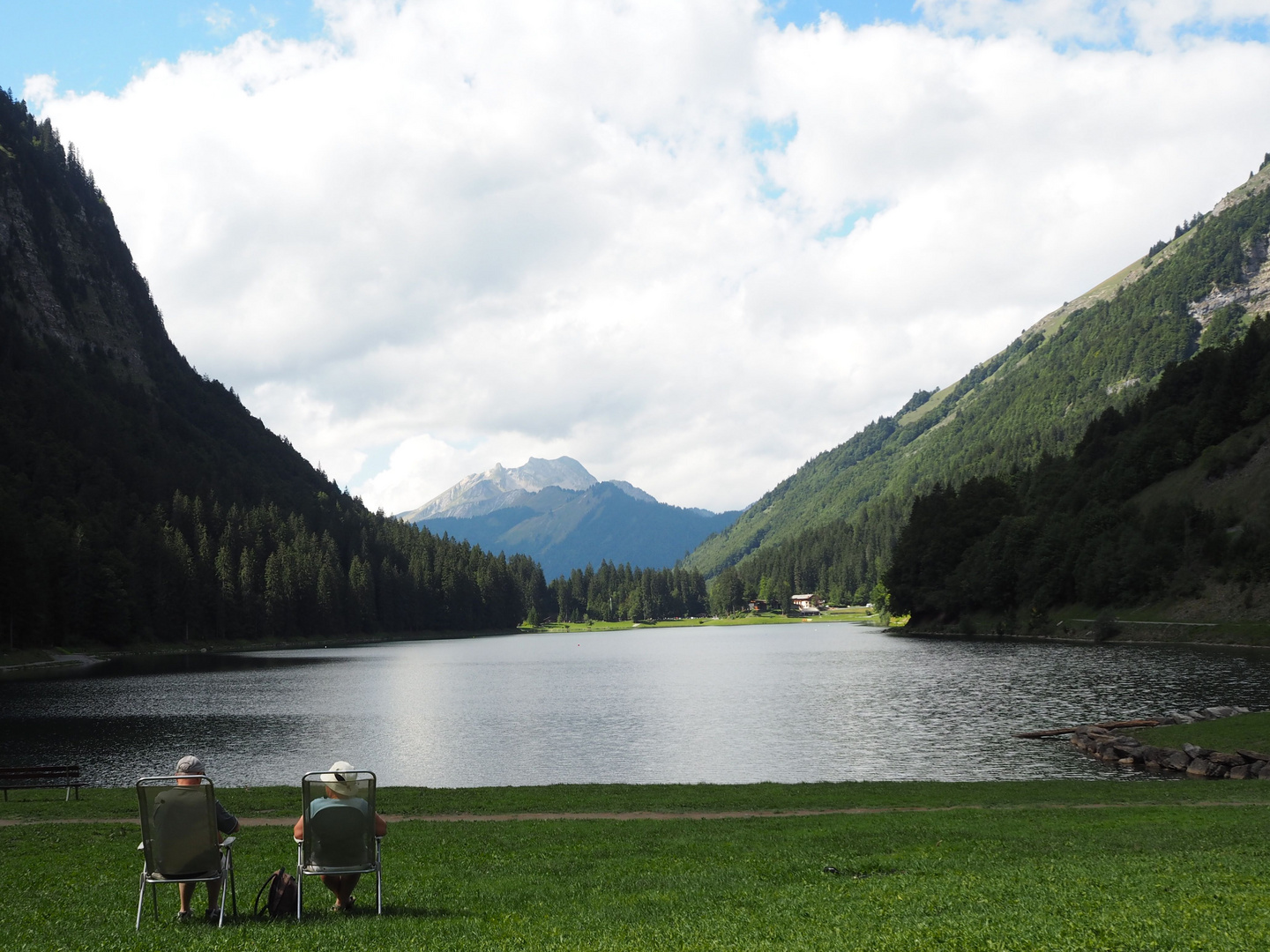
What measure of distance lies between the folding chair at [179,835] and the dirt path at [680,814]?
1288 cm

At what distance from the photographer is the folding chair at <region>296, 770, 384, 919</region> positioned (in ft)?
44.3

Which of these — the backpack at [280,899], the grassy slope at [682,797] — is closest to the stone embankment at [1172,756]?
the grassy slope at [682,797]

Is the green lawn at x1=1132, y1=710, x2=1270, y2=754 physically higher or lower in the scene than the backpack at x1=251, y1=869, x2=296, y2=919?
lower

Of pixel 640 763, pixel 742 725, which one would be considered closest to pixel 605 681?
pixel 742 725

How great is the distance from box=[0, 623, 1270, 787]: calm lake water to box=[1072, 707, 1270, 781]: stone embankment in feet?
4.60

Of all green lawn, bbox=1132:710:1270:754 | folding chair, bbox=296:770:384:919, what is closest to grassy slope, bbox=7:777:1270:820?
green lawn, bbox=1132:710:1270:754

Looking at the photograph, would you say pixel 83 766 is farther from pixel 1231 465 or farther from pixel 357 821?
pixel 1231 465

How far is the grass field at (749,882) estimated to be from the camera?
1170 centimetres

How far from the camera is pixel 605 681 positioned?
86.6 metres

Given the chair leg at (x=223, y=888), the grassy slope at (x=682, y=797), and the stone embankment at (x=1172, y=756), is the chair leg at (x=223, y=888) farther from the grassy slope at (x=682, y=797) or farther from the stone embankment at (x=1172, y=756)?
the stone embankment at (x=1172, y=756)

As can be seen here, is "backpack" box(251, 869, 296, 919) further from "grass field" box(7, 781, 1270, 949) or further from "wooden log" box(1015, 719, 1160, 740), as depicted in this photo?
"wooden log" box(1015, 719, 1160, 740)

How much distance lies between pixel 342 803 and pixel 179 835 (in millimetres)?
2310

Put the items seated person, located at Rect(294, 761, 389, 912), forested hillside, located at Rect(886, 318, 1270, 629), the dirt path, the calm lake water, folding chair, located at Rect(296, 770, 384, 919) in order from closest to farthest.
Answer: folding chair, located at Rect(296, 770, 384, 919) < seated person, located at Rect(294, 761, 389, 912) < the dirt path < the calm lake water < forested hillside, located at Rect(886, 318, 1270, 629)

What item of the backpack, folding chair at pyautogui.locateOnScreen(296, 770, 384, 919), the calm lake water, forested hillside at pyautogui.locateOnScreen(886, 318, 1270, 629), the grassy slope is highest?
forested hillside at pyautogui.locateOnScreen(886, 318, 1270, 629)
